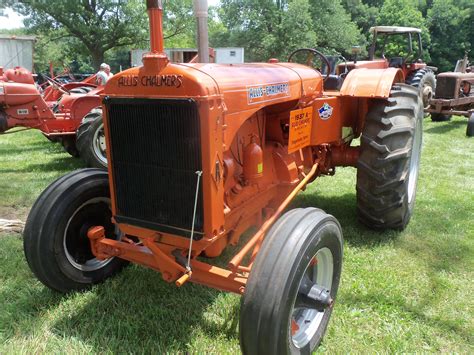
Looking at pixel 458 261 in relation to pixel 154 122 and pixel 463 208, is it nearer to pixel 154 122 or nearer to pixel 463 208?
pixel 463 208

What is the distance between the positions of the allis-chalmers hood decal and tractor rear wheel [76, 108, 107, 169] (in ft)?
12.9

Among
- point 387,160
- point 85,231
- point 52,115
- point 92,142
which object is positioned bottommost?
point 85,231

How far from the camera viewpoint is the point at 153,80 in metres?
2.17

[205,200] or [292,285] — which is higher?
[205,200]

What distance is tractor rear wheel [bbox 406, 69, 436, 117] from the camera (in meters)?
9.47

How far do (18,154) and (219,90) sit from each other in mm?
7191

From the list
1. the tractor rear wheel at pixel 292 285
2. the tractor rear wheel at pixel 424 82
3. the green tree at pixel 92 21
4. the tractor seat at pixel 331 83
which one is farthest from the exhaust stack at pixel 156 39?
the green tree at pixel 92 21

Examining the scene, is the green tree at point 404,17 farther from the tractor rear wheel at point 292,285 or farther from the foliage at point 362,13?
the tractor rear wheel at point 292,285

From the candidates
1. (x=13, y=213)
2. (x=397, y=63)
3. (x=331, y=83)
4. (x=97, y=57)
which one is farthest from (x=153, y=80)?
(x=97, y=57)

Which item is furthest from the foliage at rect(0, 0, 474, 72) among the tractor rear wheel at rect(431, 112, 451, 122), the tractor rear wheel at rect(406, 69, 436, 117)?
the tractor rear wheel at rect(406, 69, 436, 117)

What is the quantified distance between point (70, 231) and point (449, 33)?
39.3 m

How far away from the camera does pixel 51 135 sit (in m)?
6.91

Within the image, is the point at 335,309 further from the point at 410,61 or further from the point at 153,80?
the point at 410,61

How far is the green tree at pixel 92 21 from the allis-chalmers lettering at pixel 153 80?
81.2 feet
